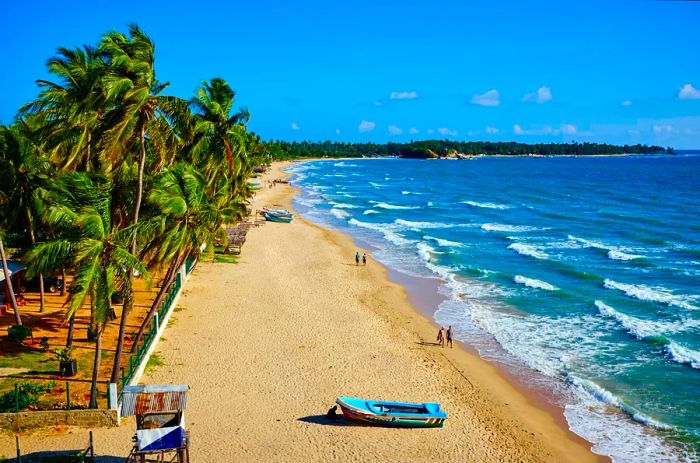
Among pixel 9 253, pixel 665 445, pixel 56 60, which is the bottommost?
pixel 665 445

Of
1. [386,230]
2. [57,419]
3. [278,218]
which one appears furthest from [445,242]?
[57,419]

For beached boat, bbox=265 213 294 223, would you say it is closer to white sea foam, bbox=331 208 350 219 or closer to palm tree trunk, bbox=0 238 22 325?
white sea foam, bbox=331 208 350 219

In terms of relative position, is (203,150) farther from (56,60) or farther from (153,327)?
(153,327)

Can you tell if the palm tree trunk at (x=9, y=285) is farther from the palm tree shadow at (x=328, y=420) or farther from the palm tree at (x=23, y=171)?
the palm tree shadow at (x=328, y=420)

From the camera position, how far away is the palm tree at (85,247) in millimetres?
14172

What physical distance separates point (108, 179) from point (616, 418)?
698 inches

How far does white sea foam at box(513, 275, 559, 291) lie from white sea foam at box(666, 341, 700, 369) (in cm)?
937

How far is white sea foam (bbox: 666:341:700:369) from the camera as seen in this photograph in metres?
24.1

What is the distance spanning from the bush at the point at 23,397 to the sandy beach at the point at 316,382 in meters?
1.01

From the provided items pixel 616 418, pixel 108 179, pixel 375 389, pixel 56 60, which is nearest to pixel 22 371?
pixel 108 179

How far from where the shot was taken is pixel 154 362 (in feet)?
69.5

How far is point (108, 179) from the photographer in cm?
1784

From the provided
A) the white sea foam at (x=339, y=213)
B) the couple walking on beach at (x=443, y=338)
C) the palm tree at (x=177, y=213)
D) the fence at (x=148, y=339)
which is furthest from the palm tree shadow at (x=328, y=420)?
the white sea foam at (x=339, y=213)

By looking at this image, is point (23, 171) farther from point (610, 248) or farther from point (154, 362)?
point (610, 248)
